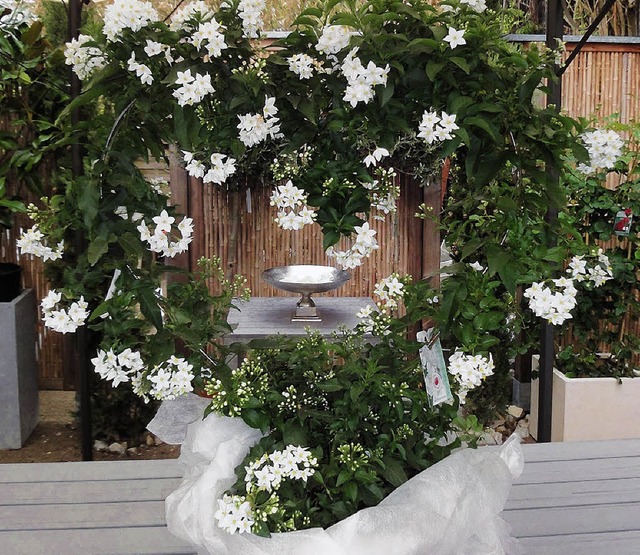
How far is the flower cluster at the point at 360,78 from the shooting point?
102 cm

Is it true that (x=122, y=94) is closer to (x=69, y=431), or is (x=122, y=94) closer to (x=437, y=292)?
(x=437, y=292)

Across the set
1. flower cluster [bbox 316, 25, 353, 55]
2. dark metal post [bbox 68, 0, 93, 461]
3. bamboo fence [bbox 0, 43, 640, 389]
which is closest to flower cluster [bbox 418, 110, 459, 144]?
flower cluster [bbox 316, 25, 353, 55]

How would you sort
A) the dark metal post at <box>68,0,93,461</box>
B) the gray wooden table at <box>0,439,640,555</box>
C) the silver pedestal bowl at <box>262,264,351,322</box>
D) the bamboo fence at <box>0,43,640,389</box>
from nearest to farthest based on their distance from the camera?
the gray wooden table at <box>0,439,640,555</box> → the dark metal post at <box>68,0,93,461</box> → the silver pedestal bowl at <box>262,264,351,322</box> → the bamboo fence at <box>0,43,640,389</box>

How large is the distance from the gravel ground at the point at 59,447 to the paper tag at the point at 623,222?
2.23 m

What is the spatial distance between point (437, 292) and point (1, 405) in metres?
2.83

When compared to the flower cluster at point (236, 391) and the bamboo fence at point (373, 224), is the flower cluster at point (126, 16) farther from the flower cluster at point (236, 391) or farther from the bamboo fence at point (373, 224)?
the bamboo fence at point (373, 224)

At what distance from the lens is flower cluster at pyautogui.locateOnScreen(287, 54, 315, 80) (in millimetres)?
1059

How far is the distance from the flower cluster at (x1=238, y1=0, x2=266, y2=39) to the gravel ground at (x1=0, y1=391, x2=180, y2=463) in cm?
266

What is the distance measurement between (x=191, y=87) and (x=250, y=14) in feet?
0.46

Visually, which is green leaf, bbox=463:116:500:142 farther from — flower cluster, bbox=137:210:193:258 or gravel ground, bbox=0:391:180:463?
gravel ground, bbox=0:391:180:463

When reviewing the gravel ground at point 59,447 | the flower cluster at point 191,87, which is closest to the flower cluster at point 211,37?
the flower cluster at point 191,87

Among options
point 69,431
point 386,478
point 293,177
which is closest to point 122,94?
point 293,177

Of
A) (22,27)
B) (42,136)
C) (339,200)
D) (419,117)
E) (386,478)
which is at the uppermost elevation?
(22,27)

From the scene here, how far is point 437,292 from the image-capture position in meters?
1.22
